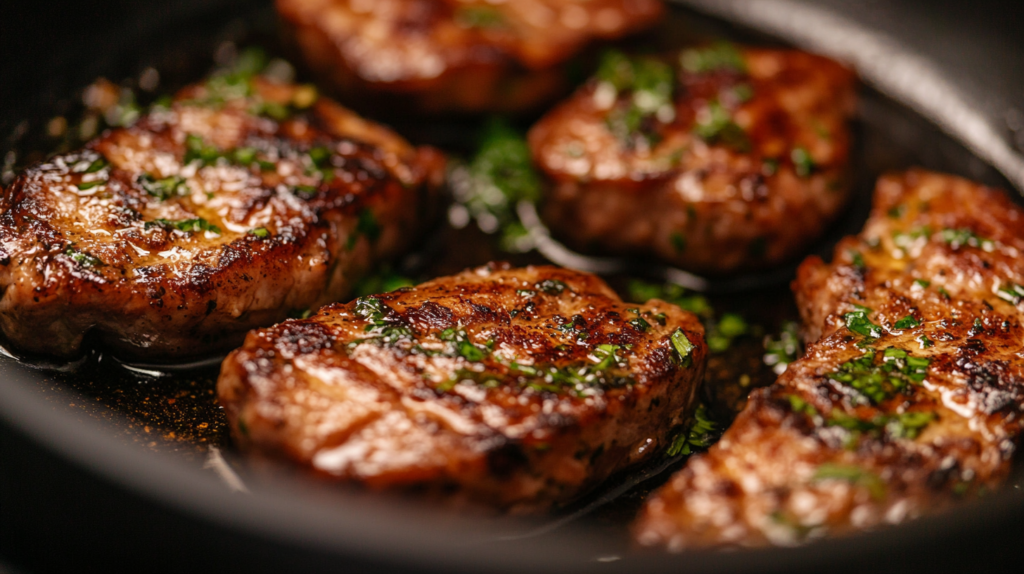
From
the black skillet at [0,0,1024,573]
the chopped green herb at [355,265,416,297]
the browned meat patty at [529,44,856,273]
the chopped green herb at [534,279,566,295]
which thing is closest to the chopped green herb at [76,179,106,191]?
the black skillet at [0,0,1024,573]

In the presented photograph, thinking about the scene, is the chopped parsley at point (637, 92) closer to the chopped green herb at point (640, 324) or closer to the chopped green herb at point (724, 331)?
the chopped green herb at point (724, 331)

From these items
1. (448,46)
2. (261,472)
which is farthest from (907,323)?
(448,46)

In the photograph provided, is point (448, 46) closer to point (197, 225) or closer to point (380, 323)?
point (197, 225)

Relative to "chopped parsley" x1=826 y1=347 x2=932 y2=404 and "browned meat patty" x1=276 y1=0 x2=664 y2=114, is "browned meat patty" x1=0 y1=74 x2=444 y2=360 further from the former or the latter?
"chopped parsley" x1=826 y1=347 x2=932 y2=404

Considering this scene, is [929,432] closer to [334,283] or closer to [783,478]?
[783,478]

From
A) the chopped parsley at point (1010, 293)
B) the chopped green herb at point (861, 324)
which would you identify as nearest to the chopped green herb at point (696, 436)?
the chopped green herb at point (861, 324)

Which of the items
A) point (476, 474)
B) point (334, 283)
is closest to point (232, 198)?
point (334, 283)
